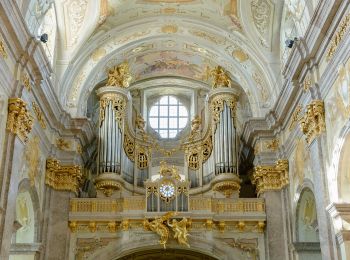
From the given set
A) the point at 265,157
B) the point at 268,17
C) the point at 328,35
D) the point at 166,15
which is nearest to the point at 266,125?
the point at 265,157

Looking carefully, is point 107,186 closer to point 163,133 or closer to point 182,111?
point 163,133

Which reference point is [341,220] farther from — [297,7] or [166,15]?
[166,15]

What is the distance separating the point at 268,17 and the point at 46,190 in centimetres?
747

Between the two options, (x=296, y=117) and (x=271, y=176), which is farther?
(x=271, y=176)

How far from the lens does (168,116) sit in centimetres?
2003

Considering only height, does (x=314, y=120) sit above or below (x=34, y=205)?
above

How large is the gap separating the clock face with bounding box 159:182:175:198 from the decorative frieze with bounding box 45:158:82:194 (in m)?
2.30

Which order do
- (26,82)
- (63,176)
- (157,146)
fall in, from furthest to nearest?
(157,146) < (63,176) < (26,82)

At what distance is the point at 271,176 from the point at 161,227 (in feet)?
10.7

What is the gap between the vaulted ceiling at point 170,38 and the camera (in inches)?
651

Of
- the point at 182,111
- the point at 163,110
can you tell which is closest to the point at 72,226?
the point at 163,110

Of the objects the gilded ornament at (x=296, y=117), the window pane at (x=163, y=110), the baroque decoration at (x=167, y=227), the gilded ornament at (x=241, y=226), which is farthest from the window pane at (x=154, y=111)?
the gilded ornament at (x=296, y=117)

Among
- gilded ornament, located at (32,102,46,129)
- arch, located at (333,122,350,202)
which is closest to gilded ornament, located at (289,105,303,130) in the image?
arch, located at (333,122,350,202)

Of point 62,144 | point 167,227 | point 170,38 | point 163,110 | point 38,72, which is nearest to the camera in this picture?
point 38,72
